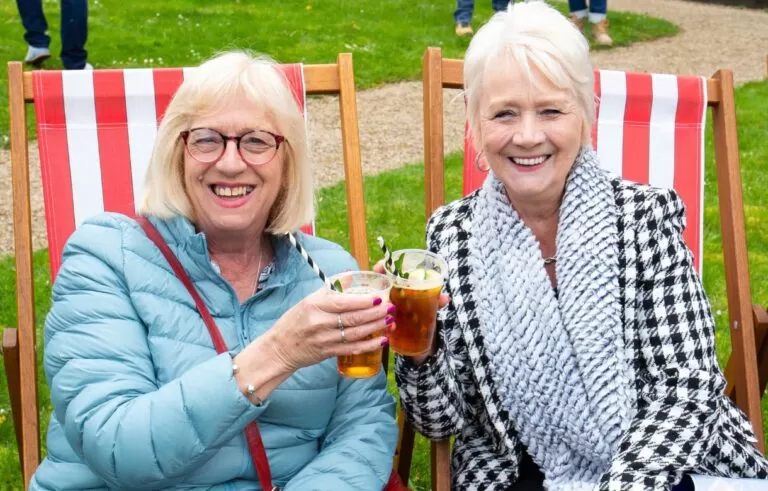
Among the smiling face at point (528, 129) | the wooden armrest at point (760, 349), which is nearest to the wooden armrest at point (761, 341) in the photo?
the wooden armrest at point (760, 349)

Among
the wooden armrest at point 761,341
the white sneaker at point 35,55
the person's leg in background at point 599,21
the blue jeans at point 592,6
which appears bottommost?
the wooden armrest at point 761,341

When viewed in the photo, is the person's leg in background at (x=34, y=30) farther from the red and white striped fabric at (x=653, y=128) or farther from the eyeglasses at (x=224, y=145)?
the eyeglasses at (x=224, y=145)

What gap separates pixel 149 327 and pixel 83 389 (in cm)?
21

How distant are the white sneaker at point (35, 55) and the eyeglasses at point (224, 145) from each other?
6974 millimetres

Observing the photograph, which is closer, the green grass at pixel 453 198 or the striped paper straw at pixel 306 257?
the striped paper straw at pixel 306 257

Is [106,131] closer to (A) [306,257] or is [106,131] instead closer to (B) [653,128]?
(A) [306,257]

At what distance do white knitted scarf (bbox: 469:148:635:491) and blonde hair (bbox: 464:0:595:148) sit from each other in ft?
0.70

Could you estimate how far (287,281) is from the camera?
2439 mm

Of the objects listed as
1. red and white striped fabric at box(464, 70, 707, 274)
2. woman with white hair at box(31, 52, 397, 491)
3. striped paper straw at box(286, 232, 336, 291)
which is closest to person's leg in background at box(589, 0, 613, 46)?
red and white striped fabric at box(464, 70, 707, 274)

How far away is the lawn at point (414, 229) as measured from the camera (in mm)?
3709

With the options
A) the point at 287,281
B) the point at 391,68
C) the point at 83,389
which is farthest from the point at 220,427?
the point at 391,68

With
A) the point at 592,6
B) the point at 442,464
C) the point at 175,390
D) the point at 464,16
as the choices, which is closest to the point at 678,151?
the point at 442,464

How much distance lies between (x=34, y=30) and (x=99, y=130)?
19.5 ft

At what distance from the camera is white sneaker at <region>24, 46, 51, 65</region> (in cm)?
865
